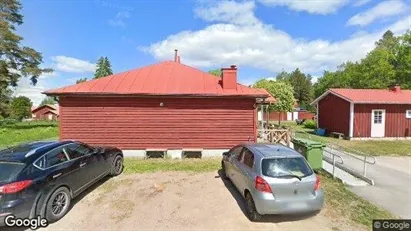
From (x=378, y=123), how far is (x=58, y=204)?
21.6m

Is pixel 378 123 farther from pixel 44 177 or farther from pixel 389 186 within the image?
pixel 44 177

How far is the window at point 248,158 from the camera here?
20.7 feet

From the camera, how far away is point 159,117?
12109 millimetres

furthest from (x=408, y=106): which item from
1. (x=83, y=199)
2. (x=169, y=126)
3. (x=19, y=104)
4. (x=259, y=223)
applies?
(x=19, y=104)

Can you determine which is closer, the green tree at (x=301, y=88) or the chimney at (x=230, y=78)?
the chimney at (x=230, y=78)

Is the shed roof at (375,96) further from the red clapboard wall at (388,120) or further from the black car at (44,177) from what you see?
the black car at (44,177)

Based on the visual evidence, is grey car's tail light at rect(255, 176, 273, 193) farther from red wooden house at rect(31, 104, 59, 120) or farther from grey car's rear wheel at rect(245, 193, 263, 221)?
red wooden house at rect(31, 104, 59, 120)

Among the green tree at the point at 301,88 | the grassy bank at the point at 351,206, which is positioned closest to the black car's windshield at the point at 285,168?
the grassy bank at the point at 351,206

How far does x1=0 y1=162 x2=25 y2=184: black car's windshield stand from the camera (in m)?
5.17

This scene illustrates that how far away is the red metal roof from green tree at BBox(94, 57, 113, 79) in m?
55.2

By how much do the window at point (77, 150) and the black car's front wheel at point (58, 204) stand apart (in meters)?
1.00

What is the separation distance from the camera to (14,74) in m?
30.5

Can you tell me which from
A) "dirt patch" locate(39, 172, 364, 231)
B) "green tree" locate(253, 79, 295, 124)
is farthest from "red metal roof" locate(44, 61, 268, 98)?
"green tree" locate(253, 79, 295, 124)

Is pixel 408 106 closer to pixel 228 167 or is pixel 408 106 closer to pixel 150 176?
pixel 228 167
